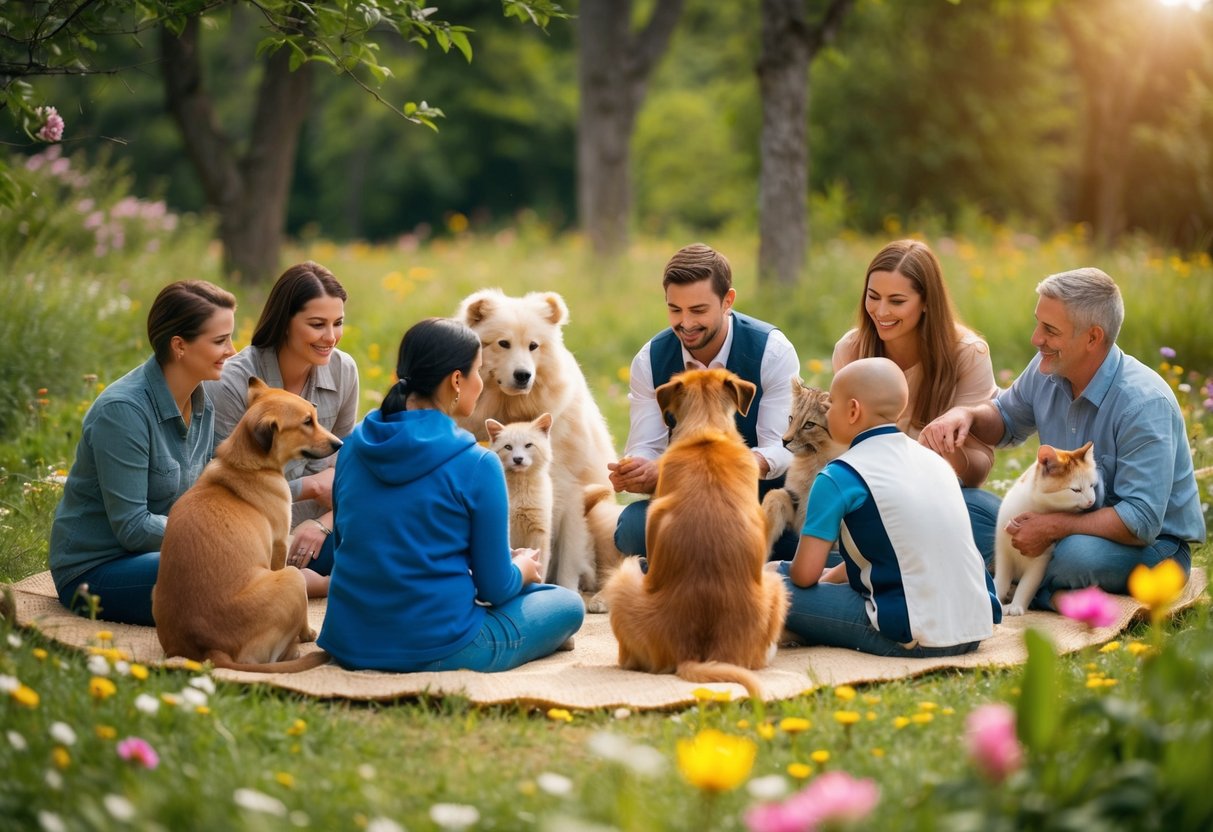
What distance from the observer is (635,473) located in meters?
5.55

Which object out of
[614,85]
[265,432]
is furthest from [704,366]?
[614,85]

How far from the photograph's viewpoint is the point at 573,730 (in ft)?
13.0

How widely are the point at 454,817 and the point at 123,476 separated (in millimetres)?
2746

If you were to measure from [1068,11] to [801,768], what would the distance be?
2034 cm

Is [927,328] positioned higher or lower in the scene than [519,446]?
higher

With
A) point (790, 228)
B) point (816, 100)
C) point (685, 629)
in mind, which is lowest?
point (685, 629)

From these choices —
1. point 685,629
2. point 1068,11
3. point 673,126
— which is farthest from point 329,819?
point 673,126

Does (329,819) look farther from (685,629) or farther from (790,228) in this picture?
(790,228)

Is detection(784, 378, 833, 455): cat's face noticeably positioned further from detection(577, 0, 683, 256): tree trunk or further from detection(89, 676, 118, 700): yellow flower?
detection(577, 0, 683, 256): tree trunk

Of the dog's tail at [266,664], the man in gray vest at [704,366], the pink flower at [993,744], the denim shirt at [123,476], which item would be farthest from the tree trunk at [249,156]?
the pink flower at [993,744]

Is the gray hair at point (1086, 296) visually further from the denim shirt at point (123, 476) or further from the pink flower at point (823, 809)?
the denim shirt at point (123, 476)

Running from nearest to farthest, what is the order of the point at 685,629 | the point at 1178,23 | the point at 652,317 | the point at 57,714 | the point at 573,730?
the point at 57,714
the point at 573,730
the point at 685,629
the point at 652,317
the point at 1178,23

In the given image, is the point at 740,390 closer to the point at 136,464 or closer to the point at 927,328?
the point at 927,328

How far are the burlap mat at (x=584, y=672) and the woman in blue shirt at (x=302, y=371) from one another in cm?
96
